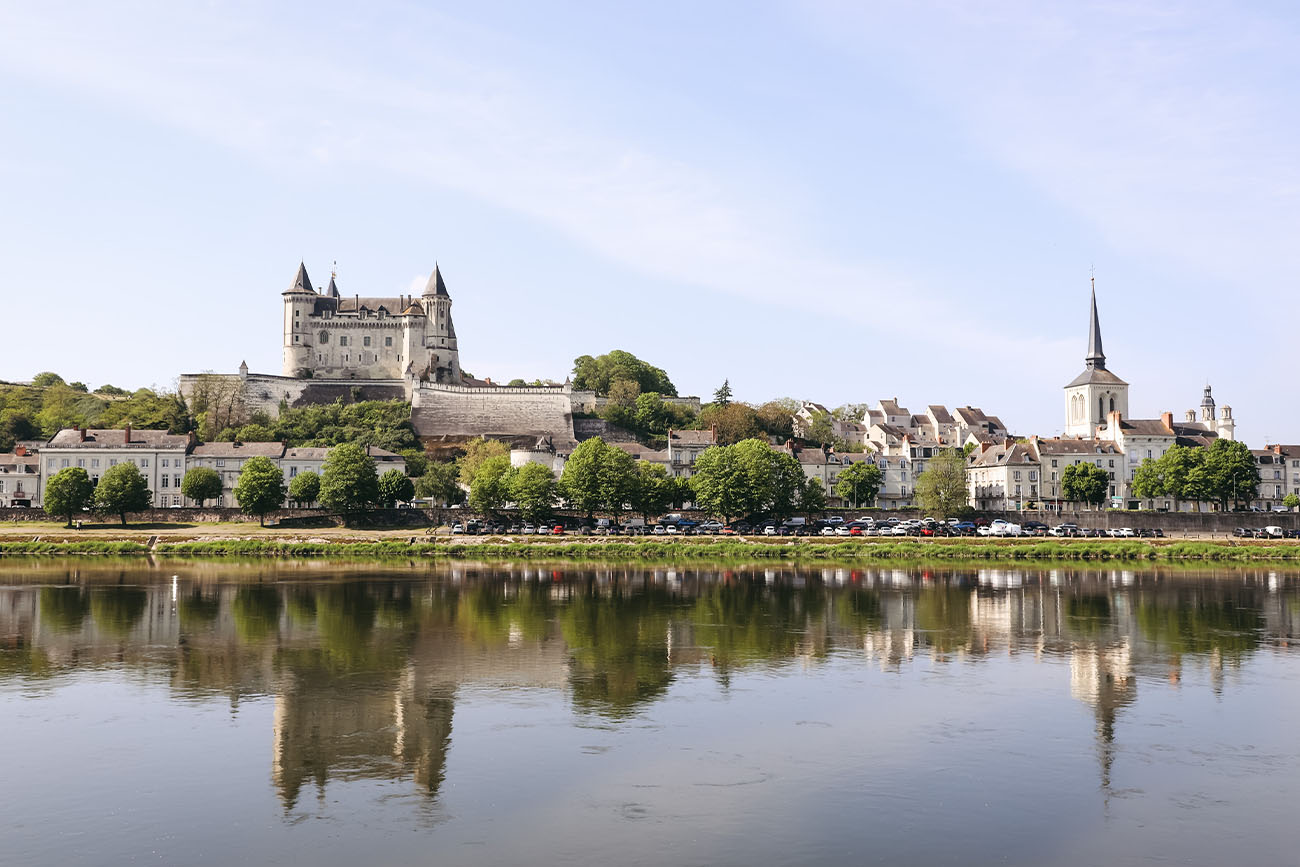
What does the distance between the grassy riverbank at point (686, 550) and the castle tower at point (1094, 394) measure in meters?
35.9

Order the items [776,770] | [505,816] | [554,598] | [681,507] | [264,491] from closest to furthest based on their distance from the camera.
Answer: [505,816], [776,770], [554,598], [264,491], [681,507]

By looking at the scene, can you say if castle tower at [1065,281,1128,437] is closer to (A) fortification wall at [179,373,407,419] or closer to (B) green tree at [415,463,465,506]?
(B) green tree at [415,463,465,506]

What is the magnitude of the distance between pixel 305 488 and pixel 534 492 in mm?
13822

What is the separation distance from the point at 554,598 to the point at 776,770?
18.9m

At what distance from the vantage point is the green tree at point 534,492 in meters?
56.8

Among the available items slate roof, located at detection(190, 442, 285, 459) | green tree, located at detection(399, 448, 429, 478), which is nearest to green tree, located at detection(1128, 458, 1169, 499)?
green tree, located at detection(399, 448, 429, 478)

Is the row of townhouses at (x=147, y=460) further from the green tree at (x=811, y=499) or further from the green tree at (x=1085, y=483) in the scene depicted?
the green tree at (x=1085, y=483)

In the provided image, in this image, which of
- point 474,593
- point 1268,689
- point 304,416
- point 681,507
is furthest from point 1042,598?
point 304,416

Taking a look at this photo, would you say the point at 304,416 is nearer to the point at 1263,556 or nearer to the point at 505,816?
the point at 1263,556

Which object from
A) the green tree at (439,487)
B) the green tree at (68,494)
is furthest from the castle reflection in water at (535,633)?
the green tree at (439,487)

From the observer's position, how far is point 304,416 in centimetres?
8606

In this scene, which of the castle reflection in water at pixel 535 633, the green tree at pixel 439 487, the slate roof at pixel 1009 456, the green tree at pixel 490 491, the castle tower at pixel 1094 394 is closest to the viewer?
the castle reflection in water at pixel 535 633

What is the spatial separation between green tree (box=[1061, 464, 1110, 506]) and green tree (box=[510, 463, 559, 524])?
105 feet

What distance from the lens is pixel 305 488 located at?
6231 centimetres
